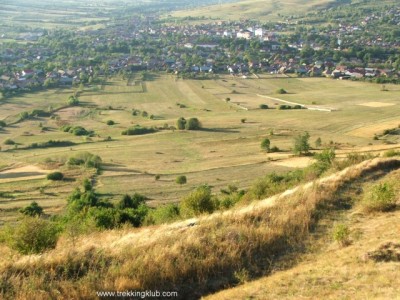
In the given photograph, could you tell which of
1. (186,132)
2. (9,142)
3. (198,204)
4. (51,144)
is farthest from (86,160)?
(198,204)

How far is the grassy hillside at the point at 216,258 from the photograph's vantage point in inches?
303

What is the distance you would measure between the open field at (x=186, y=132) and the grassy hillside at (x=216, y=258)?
63.7 feet

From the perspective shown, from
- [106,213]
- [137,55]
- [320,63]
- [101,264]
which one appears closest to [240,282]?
[101,264]

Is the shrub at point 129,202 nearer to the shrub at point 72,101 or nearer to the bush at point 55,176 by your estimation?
the bush at point 55,176

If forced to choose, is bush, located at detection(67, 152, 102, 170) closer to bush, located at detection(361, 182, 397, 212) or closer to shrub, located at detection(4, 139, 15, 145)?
shrub, located at detection(4, 139, 15, 145)

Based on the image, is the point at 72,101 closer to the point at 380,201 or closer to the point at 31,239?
the point at 31,239

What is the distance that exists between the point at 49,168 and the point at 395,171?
32848mm

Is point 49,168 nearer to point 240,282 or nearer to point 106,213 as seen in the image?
point 106,213

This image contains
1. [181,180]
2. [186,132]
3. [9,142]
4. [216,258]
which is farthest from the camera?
[186,132]

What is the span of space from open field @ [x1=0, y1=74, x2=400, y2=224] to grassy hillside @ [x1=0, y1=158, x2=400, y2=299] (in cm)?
1941

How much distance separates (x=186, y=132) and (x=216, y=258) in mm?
44465

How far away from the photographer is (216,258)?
8.57m

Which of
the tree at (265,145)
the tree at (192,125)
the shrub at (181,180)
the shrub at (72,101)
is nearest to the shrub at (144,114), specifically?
the tree at (192,125)

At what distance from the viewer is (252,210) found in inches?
429
